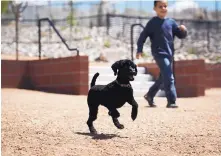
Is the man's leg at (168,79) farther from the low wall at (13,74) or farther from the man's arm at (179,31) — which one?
the low wall at (13,74)

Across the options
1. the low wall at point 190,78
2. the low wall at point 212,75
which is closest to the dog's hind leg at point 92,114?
the low wall at point 190,78

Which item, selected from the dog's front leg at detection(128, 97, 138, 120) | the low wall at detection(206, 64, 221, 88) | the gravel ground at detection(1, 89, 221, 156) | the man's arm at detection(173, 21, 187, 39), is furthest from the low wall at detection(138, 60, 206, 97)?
the dog's front leg at detection(128, 97, 138, 120)

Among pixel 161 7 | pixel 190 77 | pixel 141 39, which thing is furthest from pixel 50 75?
pixel 161 7

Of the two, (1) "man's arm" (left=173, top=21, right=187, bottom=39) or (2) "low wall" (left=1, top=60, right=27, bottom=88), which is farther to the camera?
(2) "low wall" (left=1, top=60, right=27, bottom=88)

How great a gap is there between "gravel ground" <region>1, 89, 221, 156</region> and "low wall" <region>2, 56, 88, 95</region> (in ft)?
12.4

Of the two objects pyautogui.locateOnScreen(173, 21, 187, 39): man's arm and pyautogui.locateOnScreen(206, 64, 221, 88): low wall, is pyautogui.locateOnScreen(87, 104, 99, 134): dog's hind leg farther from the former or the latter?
pyautogui.locateOnScreen(206, 64, 221, 88): low wall

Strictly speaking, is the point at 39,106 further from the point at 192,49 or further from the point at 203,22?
the point at 203,22

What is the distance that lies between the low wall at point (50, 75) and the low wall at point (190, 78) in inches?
99.2

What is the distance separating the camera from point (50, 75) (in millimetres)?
12523

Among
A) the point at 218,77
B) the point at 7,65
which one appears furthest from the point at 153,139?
the point at 218,77

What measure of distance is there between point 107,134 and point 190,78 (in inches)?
291

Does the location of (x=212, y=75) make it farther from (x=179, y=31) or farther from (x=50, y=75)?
(x=179, y=31)

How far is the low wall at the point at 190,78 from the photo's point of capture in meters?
12.9

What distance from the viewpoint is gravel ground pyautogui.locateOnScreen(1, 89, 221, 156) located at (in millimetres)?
5230
